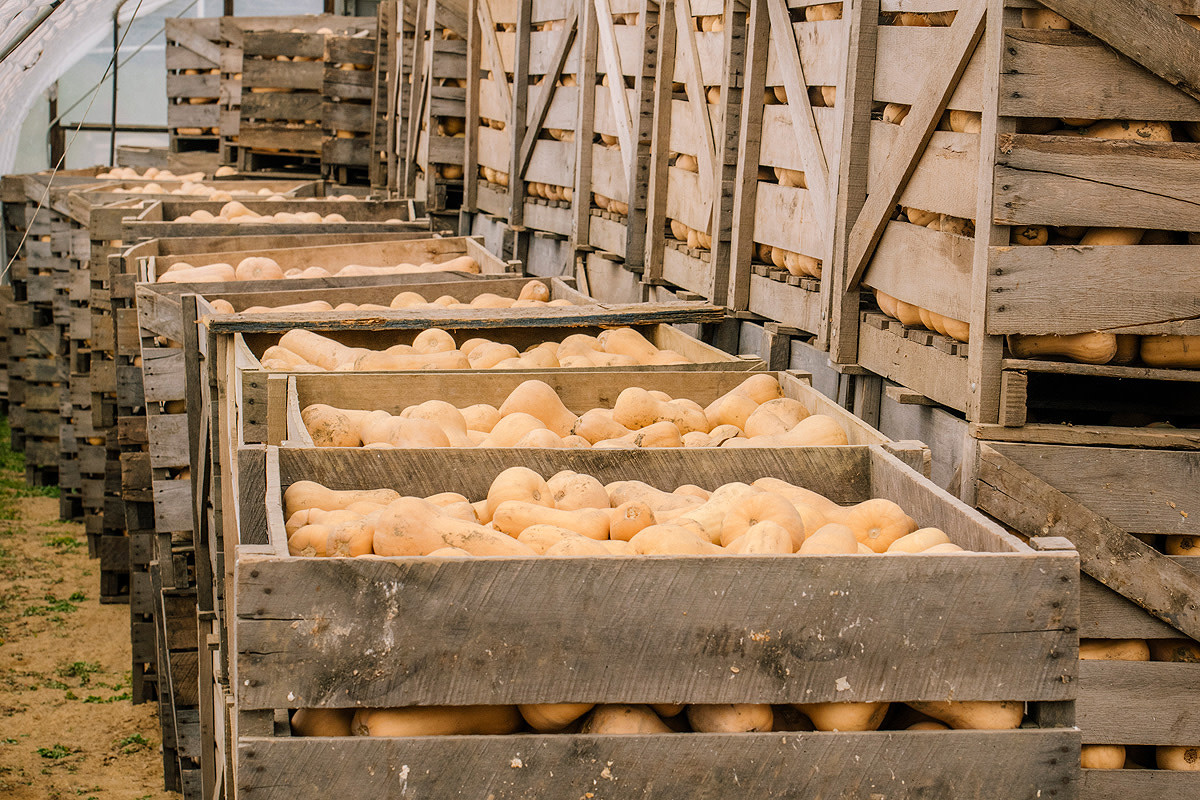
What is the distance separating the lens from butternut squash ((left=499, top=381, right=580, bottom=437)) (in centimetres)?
358

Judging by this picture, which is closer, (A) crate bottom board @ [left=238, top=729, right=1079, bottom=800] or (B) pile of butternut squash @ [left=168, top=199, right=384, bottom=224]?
(A) crate bottom board @ [left=238, top=729, right=1079, bottom=800]

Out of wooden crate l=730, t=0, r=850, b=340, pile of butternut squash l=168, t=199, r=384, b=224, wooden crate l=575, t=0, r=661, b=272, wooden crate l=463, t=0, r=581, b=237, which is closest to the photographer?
wooden crate l=730, t=0, r=850, b=340

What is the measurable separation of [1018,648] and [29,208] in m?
13.5

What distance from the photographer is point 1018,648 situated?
2164 millimetres

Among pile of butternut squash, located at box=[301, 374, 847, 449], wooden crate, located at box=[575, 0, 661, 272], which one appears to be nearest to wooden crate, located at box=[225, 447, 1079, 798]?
pile of butternut squash, located at box=[301, 374, 847, 449]

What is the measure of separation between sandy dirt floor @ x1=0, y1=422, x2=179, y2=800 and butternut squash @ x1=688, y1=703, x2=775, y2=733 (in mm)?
5680

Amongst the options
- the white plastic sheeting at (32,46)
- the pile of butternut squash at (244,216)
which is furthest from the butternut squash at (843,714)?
the pile of butternut squash at (244,216)

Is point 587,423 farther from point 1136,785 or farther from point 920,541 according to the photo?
point 1136,785

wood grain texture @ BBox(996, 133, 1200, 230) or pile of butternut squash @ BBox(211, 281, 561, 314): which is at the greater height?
wood grain texture @ BBox(996, 133, 1200, 230)

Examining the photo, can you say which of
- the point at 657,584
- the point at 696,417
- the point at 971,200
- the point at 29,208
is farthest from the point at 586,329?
the point at 29,208

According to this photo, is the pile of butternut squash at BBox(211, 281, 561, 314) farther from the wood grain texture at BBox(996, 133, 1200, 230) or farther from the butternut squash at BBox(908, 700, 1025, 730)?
the butternut squash at BBox(908, 700, 1025, 730)

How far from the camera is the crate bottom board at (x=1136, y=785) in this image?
137 inches

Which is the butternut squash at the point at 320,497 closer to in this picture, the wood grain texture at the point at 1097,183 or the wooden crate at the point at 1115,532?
the wooden crate at the point at 1115,532

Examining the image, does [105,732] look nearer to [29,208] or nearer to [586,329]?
[586,329]
